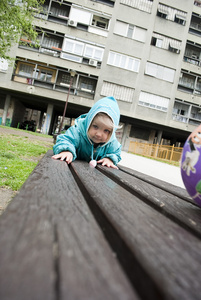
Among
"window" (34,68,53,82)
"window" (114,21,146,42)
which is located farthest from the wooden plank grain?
"window" (114,21,146,42)

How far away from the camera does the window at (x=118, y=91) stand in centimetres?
1755

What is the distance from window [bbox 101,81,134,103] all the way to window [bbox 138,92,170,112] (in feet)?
3.28

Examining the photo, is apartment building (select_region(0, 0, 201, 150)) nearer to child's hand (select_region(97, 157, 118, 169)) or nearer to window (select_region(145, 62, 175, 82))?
window (select_region(145, 62, 175, 82))

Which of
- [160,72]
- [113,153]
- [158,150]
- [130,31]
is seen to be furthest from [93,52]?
[113,153]

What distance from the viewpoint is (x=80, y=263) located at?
34 centimetres

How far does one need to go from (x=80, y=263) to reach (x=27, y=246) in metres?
0.10

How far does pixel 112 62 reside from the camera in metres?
17.5

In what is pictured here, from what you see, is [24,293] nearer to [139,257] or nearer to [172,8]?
[139,257]

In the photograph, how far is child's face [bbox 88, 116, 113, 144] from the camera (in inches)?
89.0

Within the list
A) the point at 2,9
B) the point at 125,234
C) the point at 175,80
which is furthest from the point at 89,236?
the point at 175,80

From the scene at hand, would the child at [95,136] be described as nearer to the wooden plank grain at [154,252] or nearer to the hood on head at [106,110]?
the hood on head at [106,110]

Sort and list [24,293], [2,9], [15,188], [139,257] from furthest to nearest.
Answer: [2,9], [15,188], [139,257], [24,293]

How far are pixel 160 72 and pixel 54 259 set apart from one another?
2008cm

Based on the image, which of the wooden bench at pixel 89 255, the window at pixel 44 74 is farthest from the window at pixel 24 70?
the wooden bench at pixel 89 255
